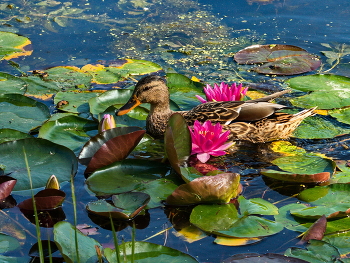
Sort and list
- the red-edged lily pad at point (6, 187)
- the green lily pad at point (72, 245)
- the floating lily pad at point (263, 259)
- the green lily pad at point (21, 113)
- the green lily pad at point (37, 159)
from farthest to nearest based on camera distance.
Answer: the green lily pad at point (21, 113) → the green lily pad at point (37, 159) → the red-edged lily pad at point (6, 187) → the floating lily pad at point (263, 259) → the green lily pad at point (72, 245)

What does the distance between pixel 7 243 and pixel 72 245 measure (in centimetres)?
66

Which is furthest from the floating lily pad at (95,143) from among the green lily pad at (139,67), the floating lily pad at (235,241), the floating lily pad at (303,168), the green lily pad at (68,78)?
the green lily pad at (139,67)

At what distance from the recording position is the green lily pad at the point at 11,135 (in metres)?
5.25

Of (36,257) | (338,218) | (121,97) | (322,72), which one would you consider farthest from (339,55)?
(36,257)

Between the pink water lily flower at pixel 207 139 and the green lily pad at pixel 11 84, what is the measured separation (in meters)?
2.77

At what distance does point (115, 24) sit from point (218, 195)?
21.1ft

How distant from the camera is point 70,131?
5.65 meters

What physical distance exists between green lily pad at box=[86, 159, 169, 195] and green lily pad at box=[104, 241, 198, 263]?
3.03 ft

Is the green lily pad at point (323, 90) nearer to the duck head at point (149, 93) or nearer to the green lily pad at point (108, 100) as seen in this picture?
the duck head at point (149, 93)

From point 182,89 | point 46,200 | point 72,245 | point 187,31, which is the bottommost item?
point 182,89

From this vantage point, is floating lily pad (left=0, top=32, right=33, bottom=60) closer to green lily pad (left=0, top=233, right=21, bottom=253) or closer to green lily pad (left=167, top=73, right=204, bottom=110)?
green lily pad (left=167, top=73, right=204, bottom=110)

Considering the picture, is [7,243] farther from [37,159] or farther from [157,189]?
[157,189]

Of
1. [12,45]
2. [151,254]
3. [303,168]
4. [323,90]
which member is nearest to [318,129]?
[323,90]

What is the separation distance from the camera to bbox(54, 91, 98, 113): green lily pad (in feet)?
20.4
